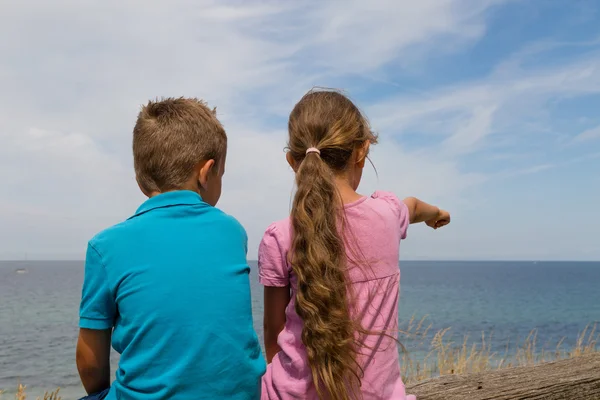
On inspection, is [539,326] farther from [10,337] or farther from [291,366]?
[291,366]

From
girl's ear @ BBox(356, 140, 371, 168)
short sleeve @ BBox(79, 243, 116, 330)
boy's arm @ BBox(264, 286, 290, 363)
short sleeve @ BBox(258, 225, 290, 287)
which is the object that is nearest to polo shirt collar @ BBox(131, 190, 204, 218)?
short sleeve @ BBox(79, 243, 116, 330)

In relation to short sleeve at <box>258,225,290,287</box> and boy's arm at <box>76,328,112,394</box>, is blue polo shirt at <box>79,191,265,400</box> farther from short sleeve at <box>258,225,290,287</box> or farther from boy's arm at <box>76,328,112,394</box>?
short sleeve at <box>258,225,290,287</box>

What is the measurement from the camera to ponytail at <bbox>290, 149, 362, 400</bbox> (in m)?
2.19

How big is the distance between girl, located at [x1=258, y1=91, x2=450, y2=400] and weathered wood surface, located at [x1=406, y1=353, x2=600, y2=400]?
368 millimetres

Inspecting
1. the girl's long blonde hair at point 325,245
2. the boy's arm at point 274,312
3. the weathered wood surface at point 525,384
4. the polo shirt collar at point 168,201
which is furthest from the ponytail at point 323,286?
the weathered wood surface at point 525,384

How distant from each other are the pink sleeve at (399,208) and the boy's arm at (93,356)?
1.26 m

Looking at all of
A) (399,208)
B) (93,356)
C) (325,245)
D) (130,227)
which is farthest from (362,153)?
(93,356)

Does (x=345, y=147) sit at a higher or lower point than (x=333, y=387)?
higher

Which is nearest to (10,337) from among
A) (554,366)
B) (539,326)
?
(554,366)

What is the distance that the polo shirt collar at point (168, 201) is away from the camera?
2068 mm

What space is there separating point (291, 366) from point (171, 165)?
93 cm

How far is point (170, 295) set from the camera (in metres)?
1.94

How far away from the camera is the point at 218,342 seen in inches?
77.3

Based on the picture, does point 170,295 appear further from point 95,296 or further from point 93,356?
point 93,356
